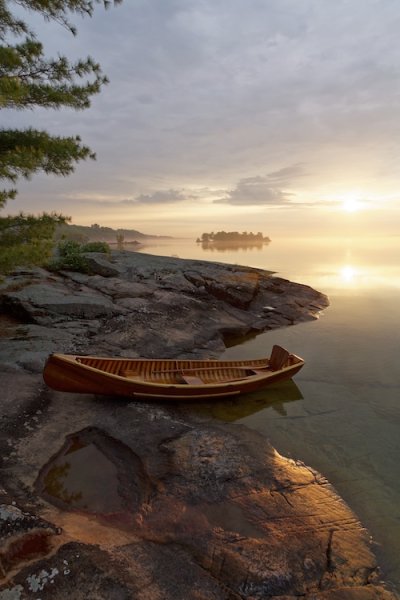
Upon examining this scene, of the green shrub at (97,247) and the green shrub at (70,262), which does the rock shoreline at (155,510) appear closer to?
the green shrub at (70,262)

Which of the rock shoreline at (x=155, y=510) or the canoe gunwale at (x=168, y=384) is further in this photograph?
the canoe gunwale at (x=168, y=384)

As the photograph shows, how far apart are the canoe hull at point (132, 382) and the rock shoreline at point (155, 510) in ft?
1.55

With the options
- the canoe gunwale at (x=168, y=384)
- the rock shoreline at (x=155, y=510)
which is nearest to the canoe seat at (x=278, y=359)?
the canoe gunwale at (x=168, y=384)

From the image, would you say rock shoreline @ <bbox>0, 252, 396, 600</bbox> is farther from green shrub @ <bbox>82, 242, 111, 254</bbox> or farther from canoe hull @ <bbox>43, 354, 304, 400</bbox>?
green shrub @ <bbox>82, 242, 111, 254</bbox>

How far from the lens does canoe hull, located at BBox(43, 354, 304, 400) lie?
A: 9.34 m

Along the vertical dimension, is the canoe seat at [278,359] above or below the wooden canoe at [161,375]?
above

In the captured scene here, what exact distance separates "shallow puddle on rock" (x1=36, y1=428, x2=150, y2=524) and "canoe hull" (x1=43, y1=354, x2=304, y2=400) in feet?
4.79

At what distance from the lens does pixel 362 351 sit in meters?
17.4

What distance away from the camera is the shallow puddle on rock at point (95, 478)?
251 inches

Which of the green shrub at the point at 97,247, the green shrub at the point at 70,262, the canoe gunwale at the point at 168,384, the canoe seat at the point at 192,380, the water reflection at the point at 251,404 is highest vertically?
the green shrub at the point at 97,247

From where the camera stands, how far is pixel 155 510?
20.6 feet

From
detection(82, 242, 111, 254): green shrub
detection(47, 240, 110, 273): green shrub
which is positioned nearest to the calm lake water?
detection(47, 240, 110, 273): green shrub

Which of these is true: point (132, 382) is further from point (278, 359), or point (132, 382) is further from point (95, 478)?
point (278, 359)

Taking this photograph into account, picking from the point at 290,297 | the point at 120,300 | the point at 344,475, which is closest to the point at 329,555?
the point at 344,475
